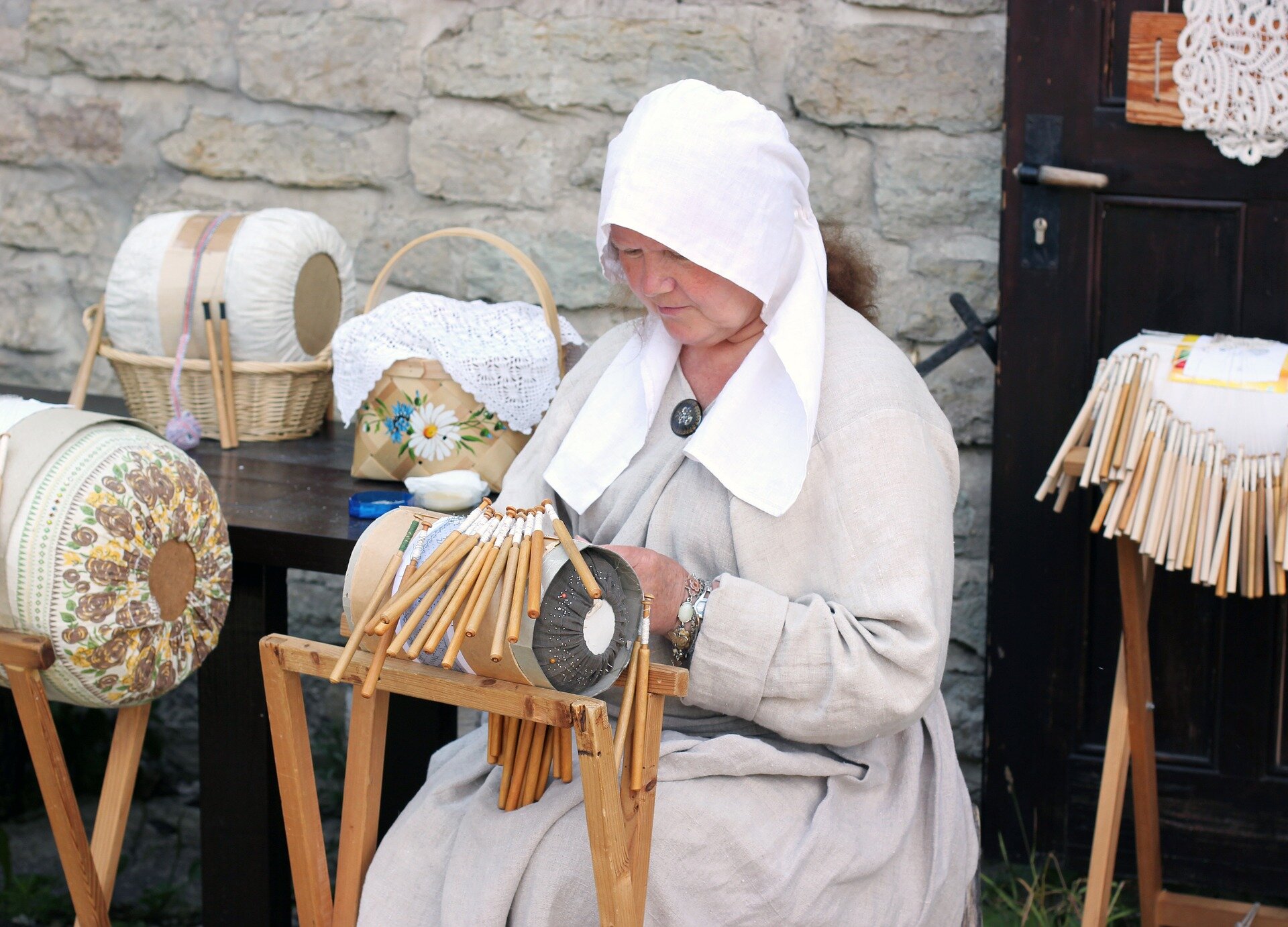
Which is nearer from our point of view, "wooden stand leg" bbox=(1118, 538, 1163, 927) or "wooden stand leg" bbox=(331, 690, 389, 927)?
"wooden stand leg" bbox=(331, 690, 389, 927)

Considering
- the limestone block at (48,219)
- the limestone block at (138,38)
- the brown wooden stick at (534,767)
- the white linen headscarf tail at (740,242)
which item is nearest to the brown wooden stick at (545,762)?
the brown wooden stick at (534,767)

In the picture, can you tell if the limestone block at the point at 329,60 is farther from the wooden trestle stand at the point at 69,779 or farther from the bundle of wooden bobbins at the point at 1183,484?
the bundle of wooden bobbins at the point at 1183,484

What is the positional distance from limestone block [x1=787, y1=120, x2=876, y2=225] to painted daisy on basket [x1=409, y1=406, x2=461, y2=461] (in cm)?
98

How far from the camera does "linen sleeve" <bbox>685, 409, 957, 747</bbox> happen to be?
1622 millimetres

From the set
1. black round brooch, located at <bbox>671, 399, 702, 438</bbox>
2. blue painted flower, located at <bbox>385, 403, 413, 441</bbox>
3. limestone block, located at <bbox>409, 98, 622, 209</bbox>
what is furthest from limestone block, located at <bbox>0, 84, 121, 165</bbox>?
black round brooch, located at <bbox>671, 399, 702, 438</bbox>

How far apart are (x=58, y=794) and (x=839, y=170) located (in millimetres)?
1935

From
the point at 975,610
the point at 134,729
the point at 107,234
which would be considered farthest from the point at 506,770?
the point at 107,234

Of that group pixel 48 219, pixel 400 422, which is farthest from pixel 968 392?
pixel 48 219

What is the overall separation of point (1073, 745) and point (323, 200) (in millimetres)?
2144

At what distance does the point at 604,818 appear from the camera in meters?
1.35

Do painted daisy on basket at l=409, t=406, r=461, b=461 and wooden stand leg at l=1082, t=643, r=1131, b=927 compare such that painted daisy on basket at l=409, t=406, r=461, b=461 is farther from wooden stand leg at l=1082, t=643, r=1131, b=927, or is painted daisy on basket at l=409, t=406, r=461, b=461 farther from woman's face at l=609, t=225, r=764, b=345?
wooden stand leg at l=1082, t=643, r=1131, b=927

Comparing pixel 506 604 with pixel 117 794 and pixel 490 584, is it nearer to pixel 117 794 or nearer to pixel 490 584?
pixel 490 584

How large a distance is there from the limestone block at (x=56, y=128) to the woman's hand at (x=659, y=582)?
2.36 metres

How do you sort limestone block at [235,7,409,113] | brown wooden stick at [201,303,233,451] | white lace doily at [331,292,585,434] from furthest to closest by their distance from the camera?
limestone block at [235,7,409,113]
brown wooden stick at [201,303,233,451]
white lace doily at [331,292,585,434]
